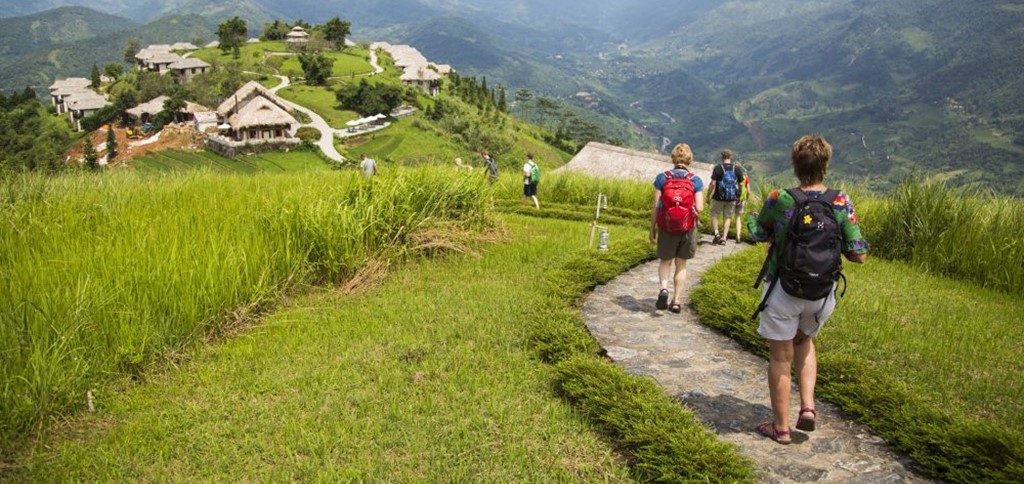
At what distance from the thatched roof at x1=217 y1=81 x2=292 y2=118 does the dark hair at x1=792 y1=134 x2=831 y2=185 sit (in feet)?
226

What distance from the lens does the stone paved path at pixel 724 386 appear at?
4195 mm

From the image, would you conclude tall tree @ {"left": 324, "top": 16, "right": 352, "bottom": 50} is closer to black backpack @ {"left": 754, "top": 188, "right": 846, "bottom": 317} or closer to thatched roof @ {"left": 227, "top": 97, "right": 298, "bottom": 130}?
thatched roof @ {"left": 227, "top": 97, "right": 298, "bottom": 130}

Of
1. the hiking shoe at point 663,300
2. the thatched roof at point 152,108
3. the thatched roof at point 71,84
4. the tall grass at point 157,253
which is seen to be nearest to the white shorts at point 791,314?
the hiking shoe at point 663,300

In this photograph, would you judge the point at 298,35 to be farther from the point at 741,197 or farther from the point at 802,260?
the point at 802,260

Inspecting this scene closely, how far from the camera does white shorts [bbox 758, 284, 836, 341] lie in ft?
13.8

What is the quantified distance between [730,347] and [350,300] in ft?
13.4

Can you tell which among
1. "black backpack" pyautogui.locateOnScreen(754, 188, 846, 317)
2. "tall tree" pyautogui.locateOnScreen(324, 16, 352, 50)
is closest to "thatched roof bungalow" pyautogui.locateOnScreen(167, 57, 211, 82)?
"tall tree" pyautogui.locateOnScreen(324, 16, 352, 50)

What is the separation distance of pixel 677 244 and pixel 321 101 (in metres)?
79.1

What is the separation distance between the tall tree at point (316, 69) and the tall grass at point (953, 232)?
275ft

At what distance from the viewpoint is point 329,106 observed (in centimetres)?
7850

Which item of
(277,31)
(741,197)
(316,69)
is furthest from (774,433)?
(277,31)

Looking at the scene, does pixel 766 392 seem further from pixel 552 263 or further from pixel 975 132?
pixel 975 132

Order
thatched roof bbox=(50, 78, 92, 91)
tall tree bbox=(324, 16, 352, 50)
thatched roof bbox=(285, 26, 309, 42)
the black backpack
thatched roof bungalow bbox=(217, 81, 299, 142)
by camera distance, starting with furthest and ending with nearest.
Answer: tall tree bbox=(324, 16, 352, 50) → thatched roof bbox=(285, 26, 309, 42) → thatched roof bbox=(50, 78, 92, 91) → thatched roof bungalow bbox=(217, 81, 299, 142) → the black backpack

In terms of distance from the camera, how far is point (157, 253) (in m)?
6.32
